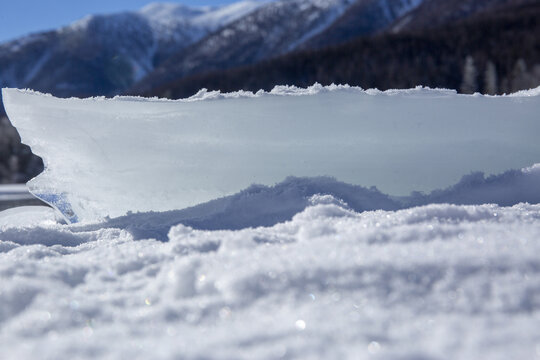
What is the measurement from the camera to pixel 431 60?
115ft

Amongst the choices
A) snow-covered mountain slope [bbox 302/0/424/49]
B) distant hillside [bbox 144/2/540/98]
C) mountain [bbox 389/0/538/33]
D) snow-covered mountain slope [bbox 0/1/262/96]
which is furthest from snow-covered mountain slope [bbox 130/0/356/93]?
distant hillside [bbox 144/2/540/98]

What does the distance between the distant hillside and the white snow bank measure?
27.4m

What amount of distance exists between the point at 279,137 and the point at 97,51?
176 m

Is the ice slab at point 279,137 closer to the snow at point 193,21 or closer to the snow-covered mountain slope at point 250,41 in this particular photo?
the snow-covered mountain slope at point 250,41

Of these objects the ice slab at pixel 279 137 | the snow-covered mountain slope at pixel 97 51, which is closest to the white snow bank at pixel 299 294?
the ice slab at pixel 279 137

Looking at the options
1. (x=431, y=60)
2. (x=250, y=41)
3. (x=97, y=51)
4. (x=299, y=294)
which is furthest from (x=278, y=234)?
(x=97, y=51)

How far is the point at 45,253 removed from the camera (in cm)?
189

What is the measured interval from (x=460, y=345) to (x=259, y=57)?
109 metres

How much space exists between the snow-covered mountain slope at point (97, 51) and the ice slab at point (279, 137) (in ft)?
488

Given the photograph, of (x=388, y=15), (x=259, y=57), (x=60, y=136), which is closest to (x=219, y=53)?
(x=259, y=57)

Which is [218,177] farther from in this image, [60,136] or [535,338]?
[535,338]

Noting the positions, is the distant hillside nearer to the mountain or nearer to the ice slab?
the mountain

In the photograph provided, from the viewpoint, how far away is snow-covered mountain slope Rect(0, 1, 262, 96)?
149 meters

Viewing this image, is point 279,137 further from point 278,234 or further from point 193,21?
point 193,21
